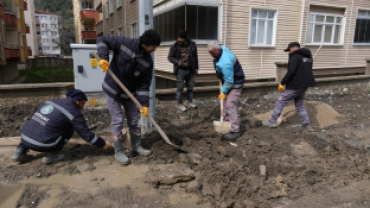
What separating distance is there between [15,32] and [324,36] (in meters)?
21.6

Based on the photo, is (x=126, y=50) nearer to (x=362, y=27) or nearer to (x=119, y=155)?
(x=119, y=155)

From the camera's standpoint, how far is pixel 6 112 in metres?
6.25

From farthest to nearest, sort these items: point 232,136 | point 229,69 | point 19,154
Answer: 1. point 232,136
2. point 229,69
3. point 19,154

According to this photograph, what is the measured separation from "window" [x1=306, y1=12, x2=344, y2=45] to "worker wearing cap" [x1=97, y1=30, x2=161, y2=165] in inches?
402

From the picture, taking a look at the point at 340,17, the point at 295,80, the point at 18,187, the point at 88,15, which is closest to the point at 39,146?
the point at 18,187

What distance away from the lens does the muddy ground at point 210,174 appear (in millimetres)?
3129

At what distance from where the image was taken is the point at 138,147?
410 centimetres

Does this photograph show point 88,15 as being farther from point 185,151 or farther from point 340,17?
point 185,151

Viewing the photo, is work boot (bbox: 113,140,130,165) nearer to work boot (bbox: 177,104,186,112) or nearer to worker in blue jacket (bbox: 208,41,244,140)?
worker in blue jacket (bbox: 208,41,244,140)

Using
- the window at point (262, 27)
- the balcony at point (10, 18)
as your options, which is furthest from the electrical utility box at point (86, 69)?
the balcony at point (10, 18)

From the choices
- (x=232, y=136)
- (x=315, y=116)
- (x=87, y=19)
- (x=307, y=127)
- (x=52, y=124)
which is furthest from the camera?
(x=87, y=19)

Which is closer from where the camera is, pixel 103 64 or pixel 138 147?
pixel 103 64

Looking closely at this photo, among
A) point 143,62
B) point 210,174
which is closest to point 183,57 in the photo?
point 143,62

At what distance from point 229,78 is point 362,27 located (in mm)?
11952
